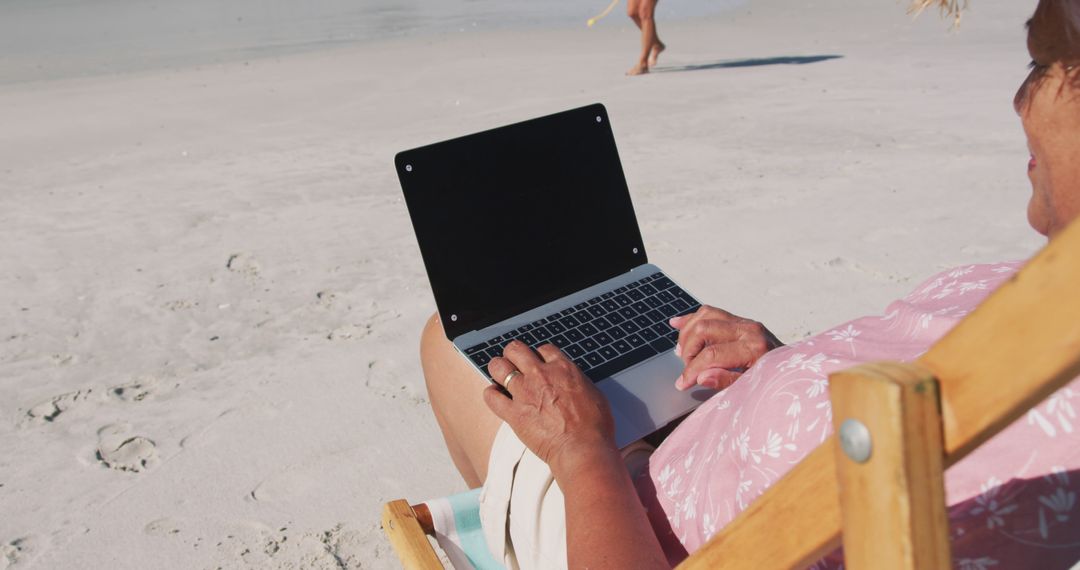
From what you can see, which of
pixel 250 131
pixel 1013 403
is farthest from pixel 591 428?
pixel 250 131

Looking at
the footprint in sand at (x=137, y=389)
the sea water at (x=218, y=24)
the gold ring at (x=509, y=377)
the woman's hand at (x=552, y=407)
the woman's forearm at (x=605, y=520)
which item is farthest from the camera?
the sea water at (x=218, y=24)

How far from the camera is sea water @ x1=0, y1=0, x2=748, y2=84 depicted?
36.7 ft

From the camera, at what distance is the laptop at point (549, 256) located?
6.20ft

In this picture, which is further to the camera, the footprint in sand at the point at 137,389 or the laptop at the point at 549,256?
the footprint in sand at the point at 137,389

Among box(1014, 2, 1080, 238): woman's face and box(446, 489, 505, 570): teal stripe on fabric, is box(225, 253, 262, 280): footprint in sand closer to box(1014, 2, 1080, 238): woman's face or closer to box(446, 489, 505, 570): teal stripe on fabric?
box(446, 489, 505, 570): teal stripe on fabric

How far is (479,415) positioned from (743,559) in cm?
97

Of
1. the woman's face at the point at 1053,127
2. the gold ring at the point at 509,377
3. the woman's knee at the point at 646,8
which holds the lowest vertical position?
the gold ring at the point at 509,377

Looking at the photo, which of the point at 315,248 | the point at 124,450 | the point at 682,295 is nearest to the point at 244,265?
the point at 315,248

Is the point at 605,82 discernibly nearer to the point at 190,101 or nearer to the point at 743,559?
the point at 190,101

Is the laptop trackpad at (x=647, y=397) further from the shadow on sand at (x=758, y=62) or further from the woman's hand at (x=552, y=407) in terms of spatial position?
the shadow on sand at (x=758, y=62)

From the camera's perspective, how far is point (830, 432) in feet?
3.89

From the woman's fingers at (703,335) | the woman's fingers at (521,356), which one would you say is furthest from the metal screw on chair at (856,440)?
the woman's fingers at (703,335)

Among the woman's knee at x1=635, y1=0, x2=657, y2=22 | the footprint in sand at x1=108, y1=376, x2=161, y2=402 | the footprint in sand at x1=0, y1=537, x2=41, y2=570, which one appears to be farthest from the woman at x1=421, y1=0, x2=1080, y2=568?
the woman's knee at x1=635, y1=0, x2=657, y2=22

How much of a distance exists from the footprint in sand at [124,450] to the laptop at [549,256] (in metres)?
1.31
